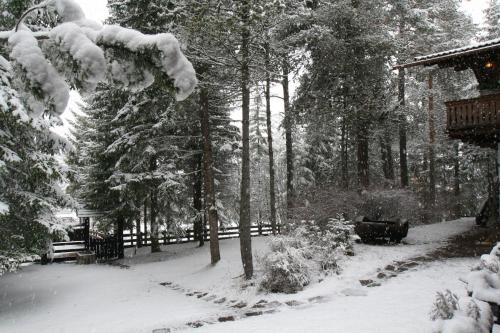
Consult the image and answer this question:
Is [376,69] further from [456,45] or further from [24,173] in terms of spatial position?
[24,173]

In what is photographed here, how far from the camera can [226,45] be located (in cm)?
1063

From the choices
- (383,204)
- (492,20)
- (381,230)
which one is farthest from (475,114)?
(492,20)

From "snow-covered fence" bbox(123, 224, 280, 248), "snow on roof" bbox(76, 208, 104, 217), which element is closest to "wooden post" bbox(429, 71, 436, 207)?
"snow-covered fence" bbox(123, 224, 280, 248)

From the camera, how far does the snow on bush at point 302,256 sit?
894 cm

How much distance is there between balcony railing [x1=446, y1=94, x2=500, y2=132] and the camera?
1223 cm

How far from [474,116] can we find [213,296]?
1021 centimetres

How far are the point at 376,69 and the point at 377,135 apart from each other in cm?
315

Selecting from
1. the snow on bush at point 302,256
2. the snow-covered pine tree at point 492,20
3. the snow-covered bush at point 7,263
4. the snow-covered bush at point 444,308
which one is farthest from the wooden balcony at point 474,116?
the snow-covered pine tree at point 492,20

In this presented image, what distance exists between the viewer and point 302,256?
32.6ft

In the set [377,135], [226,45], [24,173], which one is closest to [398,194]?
[377,135]

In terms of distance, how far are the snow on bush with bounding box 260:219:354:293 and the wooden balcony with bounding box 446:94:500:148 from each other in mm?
5532

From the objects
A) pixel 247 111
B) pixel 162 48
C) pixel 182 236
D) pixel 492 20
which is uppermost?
pixel 492 20

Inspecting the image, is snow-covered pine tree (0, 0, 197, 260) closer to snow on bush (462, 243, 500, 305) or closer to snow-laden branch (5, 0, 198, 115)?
snow-laden branch (5, 0, 198, 115)

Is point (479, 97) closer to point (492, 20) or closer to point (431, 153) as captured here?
point (431, 153)
